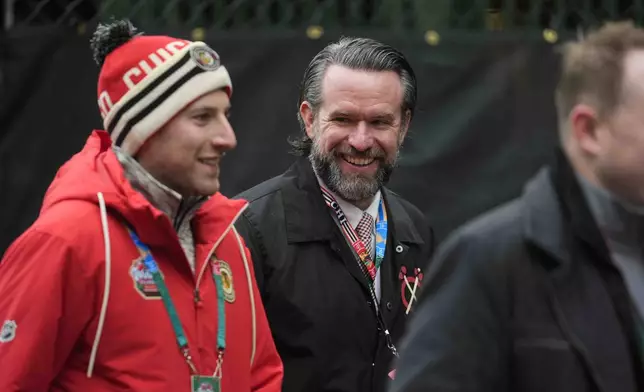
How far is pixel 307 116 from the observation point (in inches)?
197

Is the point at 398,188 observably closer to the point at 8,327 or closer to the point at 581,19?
the point at 581,19

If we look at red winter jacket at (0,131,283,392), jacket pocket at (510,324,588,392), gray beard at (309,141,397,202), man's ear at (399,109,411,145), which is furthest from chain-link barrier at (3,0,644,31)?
jacket pocket at (510,324,588,392)

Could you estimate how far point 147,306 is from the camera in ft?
11.9

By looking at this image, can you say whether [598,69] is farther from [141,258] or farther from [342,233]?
[342,233]

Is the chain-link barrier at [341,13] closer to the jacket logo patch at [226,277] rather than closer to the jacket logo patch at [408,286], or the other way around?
the jacket logo patch at [408,286]

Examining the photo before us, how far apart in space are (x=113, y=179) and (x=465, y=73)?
3.16 m

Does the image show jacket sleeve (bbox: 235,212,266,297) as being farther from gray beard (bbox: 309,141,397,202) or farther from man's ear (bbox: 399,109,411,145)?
man's ear (bbox: 399,109,411,145)

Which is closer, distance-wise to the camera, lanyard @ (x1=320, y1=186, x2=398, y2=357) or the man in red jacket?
the man in red jacket

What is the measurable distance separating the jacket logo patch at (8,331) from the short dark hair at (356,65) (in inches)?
68.1

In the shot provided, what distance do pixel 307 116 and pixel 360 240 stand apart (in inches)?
22.6

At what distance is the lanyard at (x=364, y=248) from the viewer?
15.0 feet

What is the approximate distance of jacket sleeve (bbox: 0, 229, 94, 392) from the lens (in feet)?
11.4

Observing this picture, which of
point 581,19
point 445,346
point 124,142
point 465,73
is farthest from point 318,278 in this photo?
point 581,19

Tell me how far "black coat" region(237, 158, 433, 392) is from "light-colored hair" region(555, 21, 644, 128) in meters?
1.89
